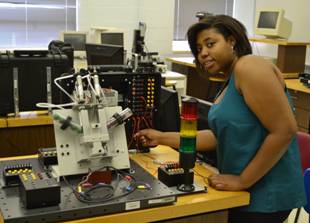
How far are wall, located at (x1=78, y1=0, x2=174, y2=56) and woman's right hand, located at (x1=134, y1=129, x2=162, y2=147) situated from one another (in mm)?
3522

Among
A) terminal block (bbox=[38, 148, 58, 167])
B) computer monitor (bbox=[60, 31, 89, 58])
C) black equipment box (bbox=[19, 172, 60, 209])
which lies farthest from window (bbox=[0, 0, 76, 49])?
black equipment box (bbox=[19, 172, 60, 209])

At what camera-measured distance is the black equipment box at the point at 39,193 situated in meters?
1.33

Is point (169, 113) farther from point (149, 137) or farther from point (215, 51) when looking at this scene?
point (215, 51)

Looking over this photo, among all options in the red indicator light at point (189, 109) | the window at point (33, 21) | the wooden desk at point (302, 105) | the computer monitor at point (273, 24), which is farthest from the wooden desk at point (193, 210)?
the window at point (33, 21)

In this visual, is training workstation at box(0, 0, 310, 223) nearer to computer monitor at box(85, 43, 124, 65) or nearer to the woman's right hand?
the woman's right hand

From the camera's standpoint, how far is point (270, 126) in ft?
4.91

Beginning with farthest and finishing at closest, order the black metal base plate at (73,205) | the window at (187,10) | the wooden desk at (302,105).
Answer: the window at (187,10) < the wooden desk at (302,105) < the black metal base plate at (73,205)

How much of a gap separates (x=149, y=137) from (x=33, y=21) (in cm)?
390

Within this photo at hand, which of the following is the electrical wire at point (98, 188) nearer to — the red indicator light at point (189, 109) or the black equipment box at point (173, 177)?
the black equipment box at point (173, 177)

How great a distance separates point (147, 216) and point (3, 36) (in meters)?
4.32

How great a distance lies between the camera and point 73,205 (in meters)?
1.37

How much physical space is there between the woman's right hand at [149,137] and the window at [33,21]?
3.71 meters

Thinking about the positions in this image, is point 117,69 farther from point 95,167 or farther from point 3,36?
point 3,36

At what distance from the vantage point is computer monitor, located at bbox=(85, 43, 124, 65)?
3.21m
